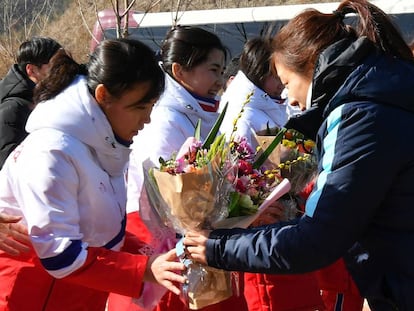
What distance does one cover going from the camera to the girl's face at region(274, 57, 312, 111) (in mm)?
2363

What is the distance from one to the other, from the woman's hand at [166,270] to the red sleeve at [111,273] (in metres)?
0.03

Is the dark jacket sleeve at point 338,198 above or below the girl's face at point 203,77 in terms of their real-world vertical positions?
above

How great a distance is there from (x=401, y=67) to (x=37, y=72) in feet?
11.5

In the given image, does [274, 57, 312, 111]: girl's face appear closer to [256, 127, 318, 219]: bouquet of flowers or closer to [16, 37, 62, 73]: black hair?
[256, 127, 318, 219]: bouquet of flowers

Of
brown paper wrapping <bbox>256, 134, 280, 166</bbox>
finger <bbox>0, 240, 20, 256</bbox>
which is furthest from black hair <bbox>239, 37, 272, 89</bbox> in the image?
finger <bbox>0, 240, 20, 256</bbox>

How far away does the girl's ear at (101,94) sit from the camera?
2.65 meters

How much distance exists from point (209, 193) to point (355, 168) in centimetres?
58

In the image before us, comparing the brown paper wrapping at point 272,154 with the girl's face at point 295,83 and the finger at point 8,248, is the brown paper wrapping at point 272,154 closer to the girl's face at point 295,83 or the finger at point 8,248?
the girl's face at point 295,83

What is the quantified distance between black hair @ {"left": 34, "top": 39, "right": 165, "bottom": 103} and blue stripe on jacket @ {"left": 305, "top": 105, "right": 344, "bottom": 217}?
2.77 feet

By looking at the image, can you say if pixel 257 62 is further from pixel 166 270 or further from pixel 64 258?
pixel 64 258

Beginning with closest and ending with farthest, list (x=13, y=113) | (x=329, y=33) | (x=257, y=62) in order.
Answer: (x=329, y=33)
(x=257, y=62)
(x=13, y=113)

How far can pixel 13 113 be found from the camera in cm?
480

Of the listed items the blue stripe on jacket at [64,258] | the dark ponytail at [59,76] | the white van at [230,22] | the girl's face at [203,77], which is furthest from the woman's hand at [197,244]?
the white van at [230,22]

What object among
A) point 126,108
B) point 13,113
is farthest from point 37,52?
point 126,108
